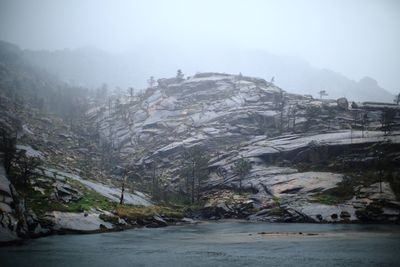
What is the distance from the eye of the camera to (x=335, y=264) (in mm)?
52750

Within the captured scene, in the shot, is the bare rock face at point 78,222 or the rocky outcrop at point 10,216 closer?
the rocky outcrop at point 10,216

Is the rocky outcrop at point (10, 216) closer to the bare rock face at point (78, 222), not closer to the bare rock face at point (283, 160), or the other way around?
the bare rock face at point (78, 222)

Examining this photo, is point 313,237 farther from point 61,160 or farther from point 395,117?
point 395,117

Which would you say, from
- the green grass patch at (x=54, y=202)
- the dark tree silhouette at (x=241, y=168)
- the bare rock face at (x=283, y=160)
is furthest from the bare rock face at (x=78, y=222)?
the dark tree silhouette at (x=241, y=168)

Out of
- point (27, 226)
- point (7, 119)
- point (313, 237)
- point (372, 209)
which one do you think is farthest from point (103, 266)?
point (7, 119)

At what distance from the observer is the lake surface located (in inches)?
2184

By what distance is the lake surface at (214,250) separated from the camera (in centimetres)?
5547

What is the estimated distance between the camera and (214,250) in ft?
221

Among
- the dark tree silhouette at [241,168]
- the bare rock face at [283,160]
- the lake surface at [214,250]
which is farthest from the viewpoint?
the dark tree silhouette at [241,168]

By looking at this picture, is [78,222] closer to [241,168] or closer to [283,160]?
[241,168]

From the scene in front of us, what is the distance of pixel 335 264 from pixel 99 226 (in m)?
62.1

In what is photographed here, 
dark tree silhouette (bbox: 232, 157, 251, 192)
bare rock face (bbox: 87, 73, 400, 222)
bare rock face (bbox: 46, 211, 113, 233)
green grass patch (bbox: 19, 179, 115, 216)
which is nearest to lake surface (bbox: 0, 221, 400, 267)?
bare rock face (bbox: 46, 211, 113, 233)

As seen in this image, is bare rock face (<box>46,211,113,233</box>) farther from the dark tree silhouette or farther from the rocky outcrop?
the dark tree silhouette

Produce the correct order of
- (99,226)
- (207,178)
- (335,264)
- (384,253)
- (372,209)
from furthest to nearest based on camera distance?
(207,178), (372,209), (99,226), (384,253), (335,264)
